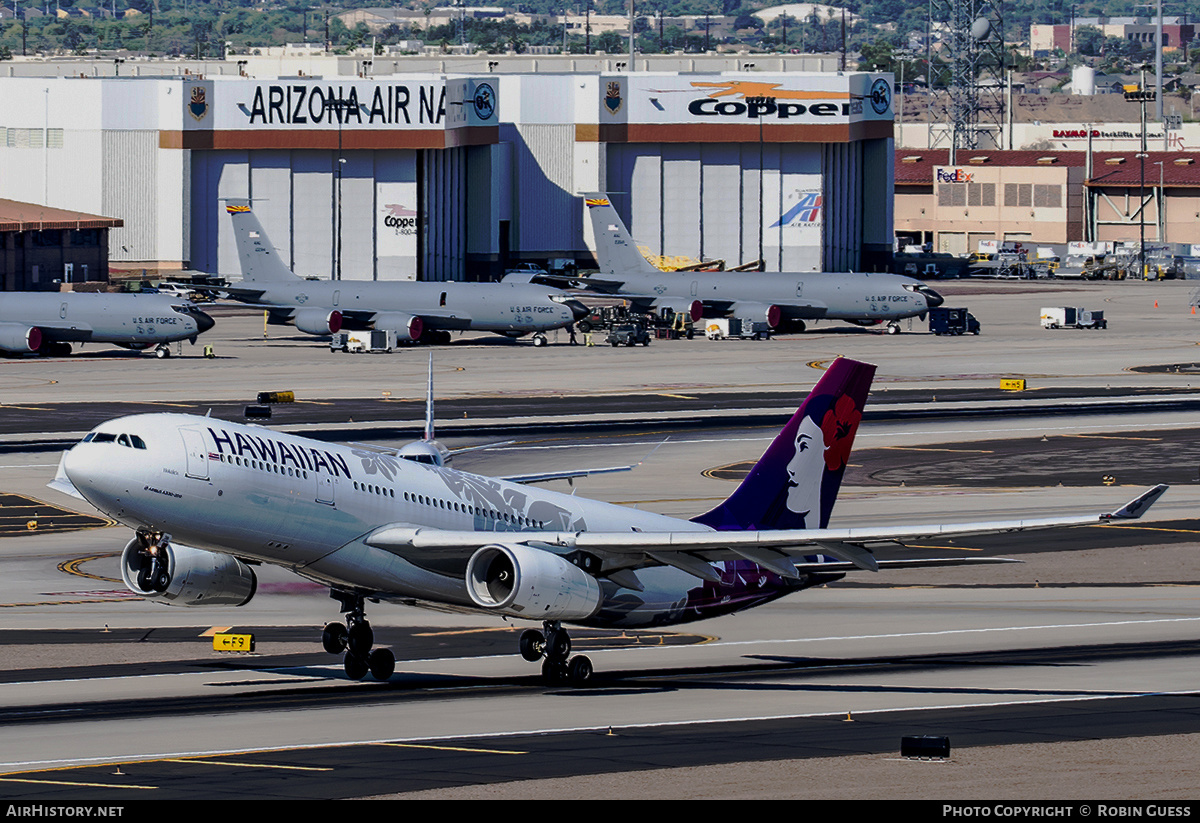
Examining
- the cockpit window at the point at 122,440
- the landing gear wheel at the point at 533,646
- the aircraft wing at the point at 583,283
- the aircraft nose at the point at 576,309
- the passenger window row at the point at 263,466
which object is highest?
the aircraft wing at the point at 583,283

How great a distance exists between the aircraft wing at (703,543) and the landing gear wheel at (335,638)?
2.82 meters

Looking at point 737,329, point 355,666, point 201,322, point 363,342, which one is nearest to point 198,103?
point 363,342

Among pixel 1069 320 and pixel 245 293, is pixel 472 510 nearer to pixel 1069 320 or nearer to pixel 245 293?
pixel 245 293

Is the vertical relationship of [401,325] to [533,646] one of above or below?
above

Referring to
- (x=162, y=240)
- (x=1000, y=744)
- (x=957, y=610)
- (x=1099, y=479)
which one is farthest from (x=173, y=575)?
(x=162, y=240)

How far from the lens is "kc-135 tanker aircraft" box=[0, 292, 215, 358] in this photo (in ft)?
456

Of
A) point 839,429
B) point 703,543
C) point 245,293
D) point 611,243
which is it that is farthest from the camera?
point 611,243

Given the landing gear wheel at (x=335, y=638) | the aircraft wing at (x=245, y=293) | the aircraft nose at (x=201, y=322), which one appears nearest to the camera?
the landing gear wheel at (x=335, y=638)

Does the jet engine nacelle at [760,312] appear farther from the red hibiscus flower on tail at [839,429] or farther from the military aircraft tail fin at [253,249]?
the red hibiscus flower on tail at [839,429]

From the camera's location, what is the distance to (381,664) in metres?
44.5

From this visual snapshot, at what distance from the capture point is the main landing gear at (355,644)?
4400cm

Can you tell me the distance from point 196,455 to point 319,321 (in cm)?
11124

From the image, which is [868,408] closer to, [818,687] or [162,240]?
[818,687]

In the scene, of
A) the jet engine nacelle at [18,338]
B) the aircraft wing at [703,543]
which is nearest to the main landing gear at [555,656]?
the aircraft wing at [703,543]
